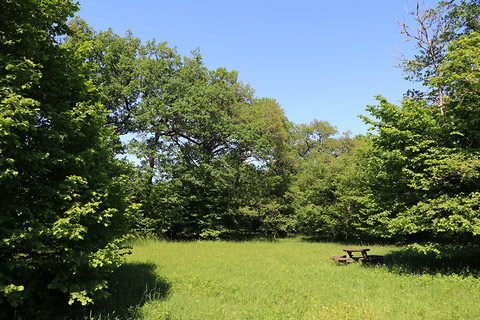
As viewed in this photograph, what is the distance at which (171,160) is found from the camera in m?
23.7

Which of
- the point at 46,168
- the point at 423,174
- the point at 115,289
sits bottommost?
the point at 115,289

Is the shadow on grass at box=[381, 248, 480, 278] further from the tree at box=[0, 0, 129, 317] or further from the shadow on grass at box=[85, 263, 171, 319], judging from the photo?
the tree at box=[0, 0, 129, 317]

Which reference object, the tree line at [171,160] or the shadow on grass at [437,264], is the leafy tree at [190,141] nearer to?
the tree line at [171,160]

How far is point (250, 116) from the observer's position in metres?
27.7

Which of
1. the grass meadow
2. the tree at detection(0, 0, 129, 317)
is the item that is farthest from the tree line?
the grass meadow

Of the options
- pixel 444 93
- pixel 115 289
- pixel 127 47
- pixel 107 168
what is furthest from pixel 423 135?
pixel 127 47

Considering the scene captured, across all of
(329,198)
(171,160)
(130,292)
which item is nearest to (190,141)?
A: (171,160)

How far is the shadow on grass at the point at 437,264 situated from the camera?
10.6 meters

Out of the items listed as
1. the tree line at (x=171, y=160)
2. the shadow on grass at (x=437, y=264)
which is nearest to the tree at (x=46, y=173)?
the tree line at (x=171, y=160)

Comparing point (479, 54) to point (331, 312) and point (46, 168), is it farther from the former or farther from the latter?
point (46, 168)

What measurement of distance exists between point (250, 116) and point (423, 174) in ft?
61.3

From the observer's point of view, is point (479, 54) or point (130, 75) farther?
point (130, 75)

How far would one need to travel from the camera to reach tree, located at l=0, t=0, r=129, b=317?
16.8 ft

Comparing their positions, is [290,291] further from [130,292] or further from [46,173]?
[46,173]
